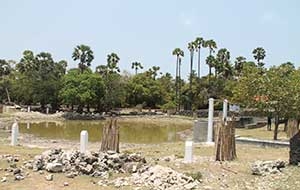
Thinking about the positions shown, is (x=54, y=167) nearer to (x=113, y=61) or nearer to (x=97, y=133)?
(x=97, y=133)

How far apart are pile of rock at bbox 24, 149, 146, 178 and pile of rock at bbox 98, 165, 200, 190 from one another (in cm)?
72

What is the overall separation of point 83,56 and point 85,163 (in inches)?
2807

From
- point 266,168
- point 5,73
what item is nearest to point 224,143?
point 266,168

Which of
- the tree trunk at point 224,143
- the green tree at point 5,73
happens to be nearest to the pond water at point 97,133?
the tree trunk at point 224,143

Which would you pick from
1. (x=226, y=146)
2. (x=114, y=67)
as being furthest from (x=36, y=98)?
(x=226, y=146)

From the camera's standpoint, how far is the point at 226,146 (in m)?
17.7

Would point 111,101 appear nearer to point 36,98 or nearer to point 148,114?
point 148,114

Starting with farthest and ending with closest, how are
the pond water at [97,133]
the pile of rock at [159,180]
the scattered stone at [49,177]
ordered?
the pond water at [97,133] → the scattered stone at [49,177] → the pile of rock at [159,180]

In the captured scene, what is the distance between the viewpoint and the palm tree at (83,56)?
84000mm

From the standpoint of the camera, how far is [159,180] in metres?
13.4

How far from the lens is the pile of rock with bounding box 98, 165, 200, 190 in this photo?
43.2ft

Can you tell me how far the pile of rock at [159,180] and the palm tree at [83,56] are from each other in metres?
70.7

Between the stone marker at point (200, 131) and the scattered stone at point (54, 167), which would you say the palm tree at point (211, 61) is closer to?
the stone marker at point (200, 131)

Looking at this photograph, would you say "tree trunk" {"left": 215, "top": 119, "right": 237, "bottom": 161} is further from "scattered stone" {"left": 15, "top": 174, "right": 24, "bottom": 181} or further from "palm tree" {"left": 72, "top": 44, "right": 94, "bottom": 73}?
"palm tree" {"left": 72, "top": 44, "right": 94, "bottom": 73}
